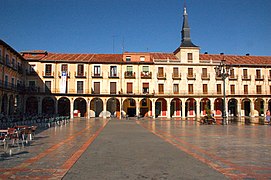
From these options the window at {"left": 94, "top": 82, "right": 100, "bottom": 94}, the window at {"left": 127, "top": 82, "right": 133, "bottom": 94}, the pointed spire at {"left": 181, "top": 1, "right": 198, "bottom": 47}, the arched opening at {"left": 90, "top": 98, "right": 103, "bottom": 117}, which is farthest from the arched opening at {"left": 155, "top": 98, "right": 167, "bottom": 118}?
the pointed spire at {"left": 181, "top": 1, "right": 198, "bottom": 47}

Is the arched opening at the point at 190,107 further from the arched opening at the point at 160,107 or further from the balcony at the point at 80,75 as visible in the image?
the balcony at the point at 80,75

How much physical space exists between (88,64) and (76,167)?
112ft

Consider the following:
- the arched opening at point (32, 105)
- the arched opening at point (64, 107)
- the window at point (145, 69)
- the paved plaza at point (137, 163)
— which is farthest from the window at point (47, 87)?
the paved plaza at point (137, 163)

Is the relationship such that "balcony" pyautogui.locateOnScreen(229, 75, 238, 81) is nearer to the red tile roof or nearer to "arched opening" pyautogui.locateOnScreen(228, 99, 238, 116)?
the red tile roof

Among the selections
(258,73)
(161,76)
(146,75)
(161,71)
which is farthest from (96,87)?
(258,73)

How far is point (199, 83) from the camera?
4184 cm

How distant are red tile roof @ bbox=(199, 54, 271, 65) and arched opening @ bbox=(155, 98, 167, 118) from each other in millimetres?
10464

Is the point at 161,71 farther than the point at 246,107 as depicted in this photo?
No

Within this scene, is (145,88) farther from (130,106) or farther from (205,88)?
(205,88)

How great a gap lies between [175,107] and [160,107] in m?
2.66

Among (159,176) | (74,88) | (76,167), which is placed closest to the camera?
(159,176)

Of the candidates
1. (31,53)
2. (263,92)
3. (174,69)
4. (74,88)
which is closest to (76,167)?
(74,88)

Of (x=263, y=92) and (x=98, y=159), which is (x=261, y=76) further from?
(x=98, y=159)

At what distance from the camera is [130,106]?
137 feet
